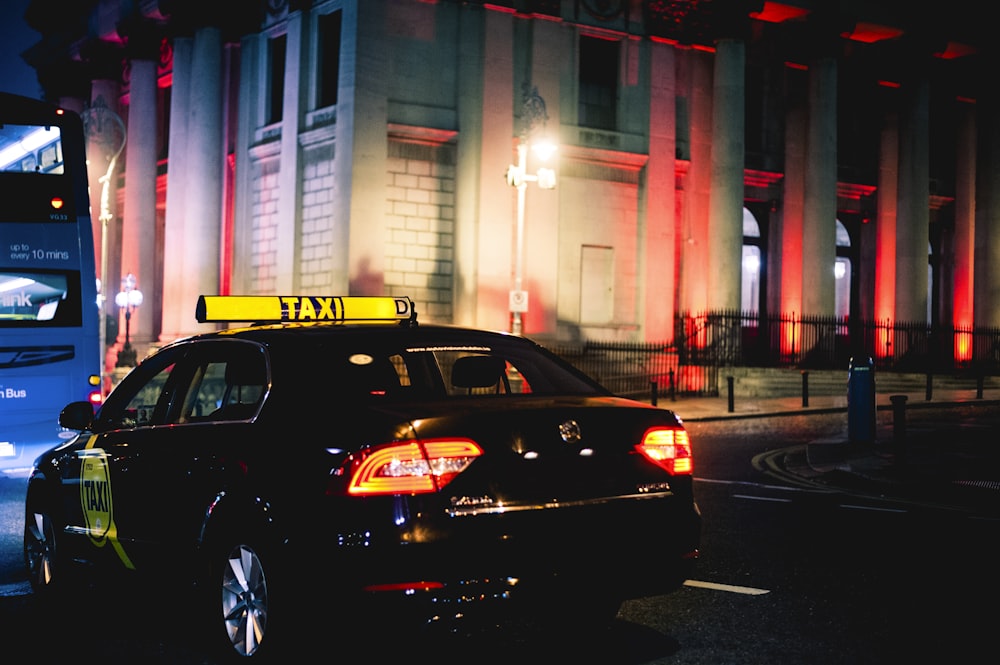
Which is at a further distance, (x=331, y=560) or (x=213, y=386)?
(x=213, y=386)

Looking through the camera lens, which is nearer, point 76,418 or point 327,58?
point 76,418

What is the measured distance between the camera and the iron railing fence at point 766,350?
35906mm

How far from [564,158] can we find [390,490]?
32.5 m

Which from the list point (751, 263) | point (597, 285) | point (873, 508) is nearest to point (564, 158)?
point (597, 285)

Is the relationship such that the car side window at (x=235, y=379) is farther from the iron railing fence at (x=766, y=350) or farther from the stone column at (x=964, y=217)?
the stone column at (x=964, y=217)

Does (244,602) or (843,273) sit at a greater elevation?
(843,273)

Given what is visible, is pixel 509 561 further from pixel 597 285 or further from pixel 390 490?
pixel 597 285

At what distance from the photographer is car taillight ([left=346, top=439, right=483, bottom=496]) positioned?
4.88 metres

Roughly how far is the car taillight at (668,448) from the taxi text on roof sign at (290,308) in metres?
1.80

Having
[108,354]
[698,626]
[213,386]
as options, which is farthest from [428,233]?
[698,626]

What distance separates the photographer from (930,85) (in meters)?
46.5

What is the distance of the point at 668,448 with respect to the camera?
18.4 ft

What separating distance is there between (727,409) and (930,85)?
2375 cm

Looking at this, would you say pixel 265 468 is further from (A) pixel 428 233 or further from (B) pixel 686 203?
(B) pixel 686 203
